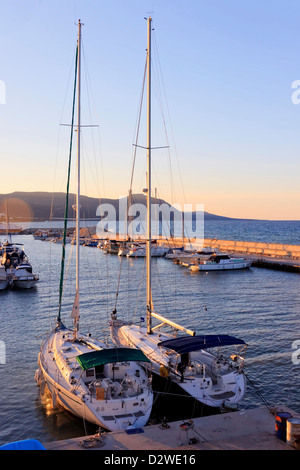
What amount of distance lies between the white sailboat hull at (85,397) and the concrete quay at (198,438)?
1039mm

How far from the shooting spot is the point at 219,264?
214 feet

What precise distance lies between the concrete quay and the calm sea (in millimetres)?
3666

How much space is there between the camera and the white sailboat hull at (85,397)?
14473mm

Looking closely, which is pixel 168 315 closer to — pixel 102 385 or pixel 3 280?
pixel 102 385

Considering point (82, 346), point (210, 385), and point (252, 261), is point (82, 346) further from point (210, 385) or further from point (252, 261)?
point (252, 261)

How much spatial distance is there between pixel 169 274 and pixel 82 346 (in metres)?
41.5

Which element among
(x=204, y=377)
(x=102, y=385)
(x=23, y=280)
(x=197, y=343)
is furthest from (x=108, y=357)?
(x=23, y=280)

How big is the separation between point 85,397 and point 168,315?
67.8ft

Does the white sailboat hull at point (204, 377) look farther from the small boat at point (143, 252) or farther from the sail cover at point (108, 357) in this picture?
the small boat at point (143, 252)

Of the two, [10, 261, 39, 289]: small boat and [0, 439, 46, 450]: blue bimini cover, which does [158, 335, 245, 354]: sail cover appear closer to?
[0, 439, 46, 450]: blue bimini cover

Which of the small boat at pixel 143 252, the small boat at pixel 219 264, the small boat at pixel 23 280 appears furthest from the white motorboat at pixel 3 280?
the small boat at pixel 143 252

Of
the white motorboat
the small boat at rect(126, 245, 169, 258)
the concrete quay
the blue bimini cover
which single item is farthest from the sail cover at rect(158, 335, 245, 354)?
the small boat at rect(126, 245, 169, 258)

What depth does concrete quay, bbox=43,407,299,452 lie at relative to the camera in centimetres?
1217
